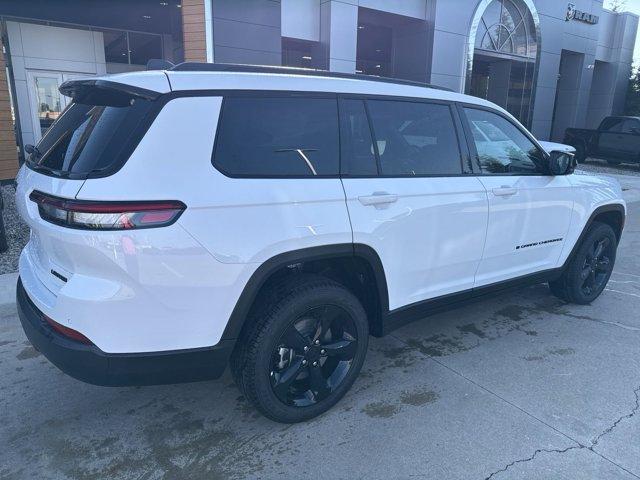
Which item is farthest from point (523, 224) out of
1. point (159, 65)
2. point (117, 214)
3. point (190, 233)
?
point (117, 214)

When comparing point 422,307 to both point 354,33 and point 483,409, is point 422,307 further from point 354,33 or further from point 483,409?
point 354,33

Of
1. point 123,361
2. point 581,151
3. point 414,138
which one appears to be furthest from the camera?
point 581,151

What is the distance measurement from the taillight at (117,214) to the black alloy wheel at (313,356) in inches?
36.2

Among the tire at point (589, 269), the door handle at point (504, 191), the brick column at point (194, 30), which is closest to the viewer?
the door handle at point (504, 191)

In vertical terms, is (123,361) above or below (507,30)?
below

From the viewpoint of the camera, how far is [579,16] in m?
20.0

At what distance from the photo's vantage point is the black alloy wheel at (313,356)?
2.70 meters

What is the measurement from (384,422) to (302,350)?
668 millimetres

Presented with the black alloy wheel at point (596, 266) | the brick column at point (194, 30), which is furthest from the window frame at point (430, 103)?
the brick column at point (194, 30)

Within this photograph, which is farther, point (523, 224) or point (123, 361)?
point (523, 224)

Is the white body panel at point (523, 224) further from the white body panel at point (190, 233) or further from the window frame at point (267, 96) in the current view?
the window frame at point (267, 96)

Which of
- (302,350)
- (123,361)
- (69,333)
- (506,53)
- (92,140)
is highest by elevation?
(506,53)

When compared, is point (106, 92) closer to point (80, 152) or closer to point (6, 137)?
point (80, 152)

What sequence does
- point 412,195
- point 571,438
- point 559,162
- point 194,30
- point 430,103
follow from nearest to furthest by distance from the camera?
point 571,438, point 412,195, point 430,103, point 559,162, point 194,30
